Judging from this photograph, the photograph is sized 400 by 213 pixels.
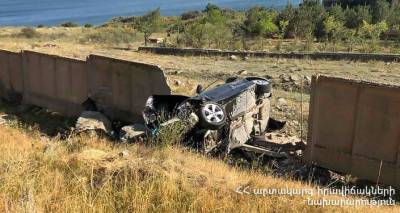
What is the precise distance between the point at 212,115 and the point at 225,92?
0.89 metres

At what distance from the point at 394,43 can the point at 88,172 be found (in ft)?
80.5

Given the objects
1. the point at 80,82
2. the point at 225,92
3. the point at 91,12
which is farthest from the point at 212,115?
the point at 91,12

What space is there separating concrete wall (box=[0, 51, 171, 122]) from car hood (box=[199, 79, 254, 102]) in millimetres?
1794

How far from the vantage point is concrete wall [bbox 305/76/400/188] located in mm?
8117

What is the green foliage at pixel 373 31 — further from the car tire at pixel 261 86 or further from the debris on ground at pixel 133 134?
the debris on ground at pixel 133 134

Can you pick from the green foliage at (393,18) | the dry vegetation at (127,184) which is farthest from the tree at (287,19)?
the dry vegetation at (127,184)

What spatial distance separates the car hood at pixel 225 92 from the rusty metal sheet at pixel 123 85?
6.01 ft

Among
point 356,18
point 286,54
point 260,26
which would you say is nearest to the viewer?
point 286,54

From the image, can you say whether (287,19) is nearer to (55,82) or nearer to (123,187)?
(55,82)

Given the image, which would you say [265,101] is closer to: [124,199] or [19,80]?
[124,199]

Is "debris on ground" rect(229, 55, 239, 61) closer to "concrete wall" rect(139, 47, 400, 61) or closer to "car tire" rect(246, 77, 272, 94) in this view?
"concrete wall" rect(139, 47, 400, 61)

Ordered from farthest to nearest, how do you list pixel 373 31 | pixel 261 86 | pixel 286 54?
pixel 373 31, pixel 286 54, pixel 261 86

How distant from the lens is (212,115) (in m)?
9.30

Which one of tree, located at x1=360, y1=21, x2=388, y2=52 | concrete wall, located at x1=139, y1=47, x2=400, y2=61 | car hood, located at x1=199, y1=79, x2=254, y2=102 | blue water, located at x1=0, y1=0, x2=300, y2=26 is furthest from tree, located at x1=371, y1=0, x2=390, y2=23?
blue water, located at x1=0, y1=0, x2=300, y2=26
